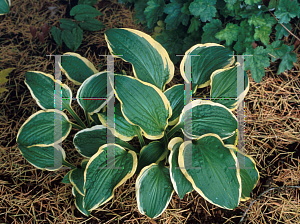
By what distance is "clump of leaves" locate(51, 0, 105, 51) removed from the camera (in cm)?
160

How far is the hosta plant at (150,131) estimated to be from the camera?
1008 millimetres

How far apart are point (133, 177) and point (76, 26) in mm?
1051

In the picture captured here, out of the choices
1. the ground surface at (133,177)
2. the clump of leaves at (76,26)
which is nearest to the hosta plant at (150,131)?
the ground surface at (133,177)

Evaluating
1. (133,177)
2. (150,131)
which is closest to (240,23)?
(150,131)

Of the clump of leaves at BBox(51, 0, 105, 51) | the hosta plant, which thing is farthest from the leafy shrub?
the clump of leaves at BBox(51, 0, 105, 51)

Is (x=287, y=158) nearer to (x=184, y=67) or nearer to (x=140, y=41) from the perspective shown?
(x=184, y=67)

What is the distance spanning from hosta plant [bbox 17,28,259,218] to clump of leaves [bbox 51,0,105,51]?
0.38 m

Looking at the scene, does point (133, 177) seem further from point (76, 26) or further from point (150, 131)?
point (76, 26)

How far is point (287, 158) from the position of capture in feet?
4.24

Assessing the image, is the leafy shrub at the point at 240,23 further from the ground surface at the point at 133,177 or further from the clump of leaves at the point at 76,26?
the clump of leaves at the point at 76,26

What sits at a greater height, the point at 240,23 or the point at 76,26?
the point at 240,23

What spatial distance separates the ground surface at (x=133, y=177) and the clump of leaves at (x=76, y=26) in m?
0.08

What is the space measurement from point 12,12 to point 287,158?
2054 mm

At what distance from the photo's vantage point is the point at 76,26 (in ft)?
5.35
